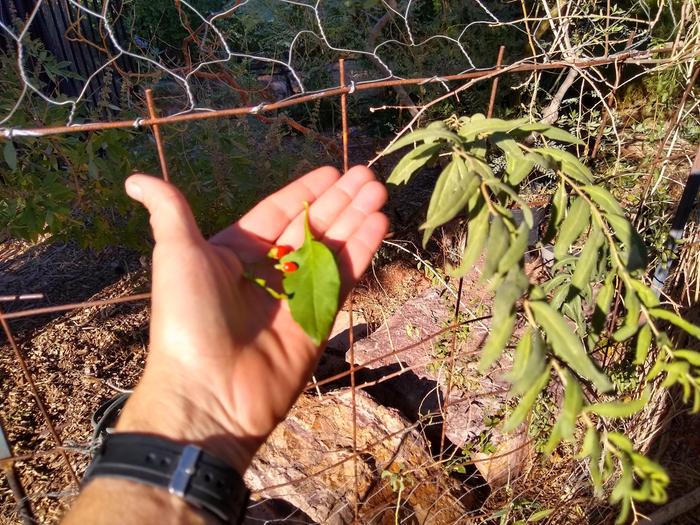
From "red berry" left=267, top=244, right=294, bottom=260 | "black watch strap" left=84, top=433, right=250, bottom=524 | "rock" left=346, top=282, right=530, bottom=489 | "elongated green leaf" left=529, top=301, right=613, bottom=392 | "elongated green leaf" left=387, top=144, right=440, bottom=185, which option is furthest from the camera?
"rock" left=346, top=282, right=530, bottom=489

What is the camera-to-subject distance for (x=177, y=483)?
0.81 meters

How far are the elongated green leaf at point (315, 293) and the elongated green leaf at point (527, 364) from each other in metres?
0.32

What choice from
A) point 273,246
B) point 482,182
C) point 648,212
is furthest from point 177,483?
point 648,212

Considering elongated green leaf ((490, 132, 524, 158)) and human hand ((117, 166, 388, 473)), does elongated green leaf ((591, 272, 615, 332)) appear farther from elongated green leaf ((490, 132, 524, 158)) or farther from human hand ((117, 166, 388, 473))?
human hand ((117, 166, 388, 473))

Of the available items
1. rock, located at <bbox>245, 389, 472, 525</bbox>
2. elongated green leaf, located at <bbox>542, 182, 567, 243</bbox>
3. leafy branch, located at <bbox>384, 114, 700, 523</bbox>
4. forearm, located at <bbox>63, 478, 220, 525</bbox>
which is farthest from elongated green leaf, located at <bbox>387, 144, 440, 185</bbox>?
rock, located at <bbox>245, 389, 472, 525</bbox>

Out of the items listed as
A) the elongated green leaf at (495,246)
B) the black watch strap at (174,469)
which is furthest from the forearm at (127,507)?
the elongated green leaf at (495,246)

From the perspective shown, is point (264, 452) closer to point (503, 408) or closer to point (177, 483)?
point (503, 408)

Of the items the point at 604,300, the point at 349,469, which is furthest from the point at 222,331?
the point at 349,469

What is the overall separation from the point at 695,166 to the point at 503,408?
0.87 metres

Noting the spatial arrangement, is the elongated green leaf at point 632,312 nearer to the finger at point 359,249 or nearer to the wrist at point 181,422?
the finger at point 359,249

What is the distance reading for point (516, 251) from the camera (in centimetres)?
76

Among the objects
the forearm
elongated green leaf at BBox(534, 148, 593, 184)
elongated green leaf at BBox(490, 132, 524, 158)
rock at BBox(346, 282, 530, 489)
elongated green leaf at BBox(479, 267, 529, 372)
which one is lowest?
rock at BBox(346, 282, 530, 489)

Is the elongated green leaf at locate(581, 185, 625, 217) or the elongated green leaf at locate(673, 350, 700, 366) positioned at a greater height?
the elongated green leaf at locate(581, 185, 625, 217)

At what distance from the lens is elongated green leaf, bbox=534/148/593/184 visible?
0.93m
